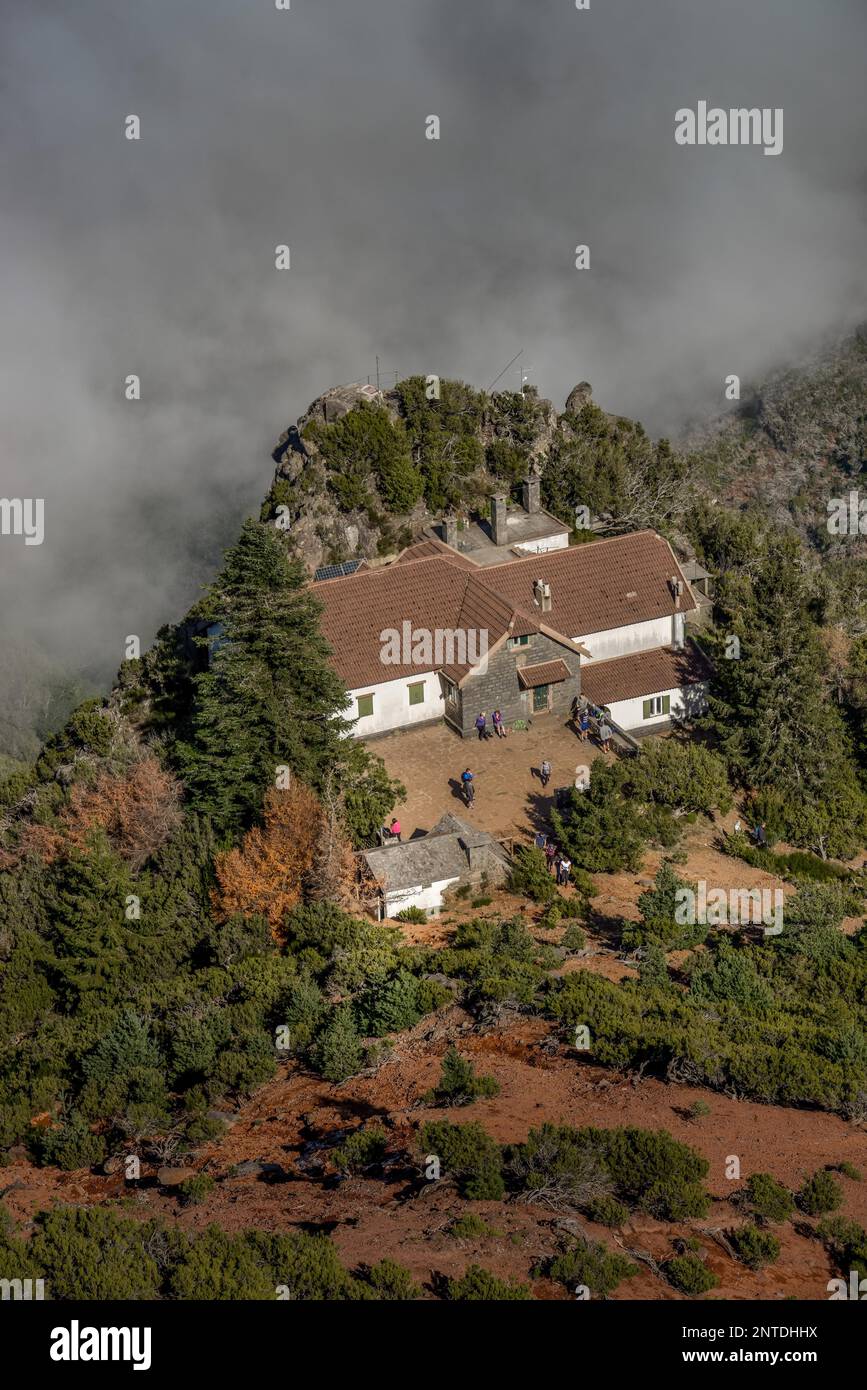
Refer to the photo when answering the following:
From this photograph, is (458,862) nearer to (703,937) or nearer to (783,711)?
(703,937)

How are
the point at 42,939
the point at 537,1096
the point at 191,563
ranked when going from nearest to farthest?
the point at 537,1096
the point at 42,939
the point at 191,563

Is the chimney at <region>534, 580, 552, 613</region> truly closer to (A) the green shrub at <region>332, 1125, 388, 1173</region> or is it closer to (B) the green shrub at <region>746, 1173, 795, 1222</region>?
(A) the green shrub at <region>332, 1125, 388, 1173</region>

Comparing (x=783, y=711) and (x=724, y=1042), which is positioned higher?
(x=783, y=711)

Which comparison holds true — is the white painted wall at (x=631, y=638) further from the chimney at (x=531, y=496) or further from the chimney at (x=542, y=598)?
the chimney at (x=531, y=496)

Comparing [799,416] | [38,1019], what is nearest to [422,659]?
[38,1019]

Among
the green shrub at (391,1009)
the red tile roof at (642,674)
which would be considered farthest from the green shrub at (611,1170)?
the red tile roof at (642,674)
